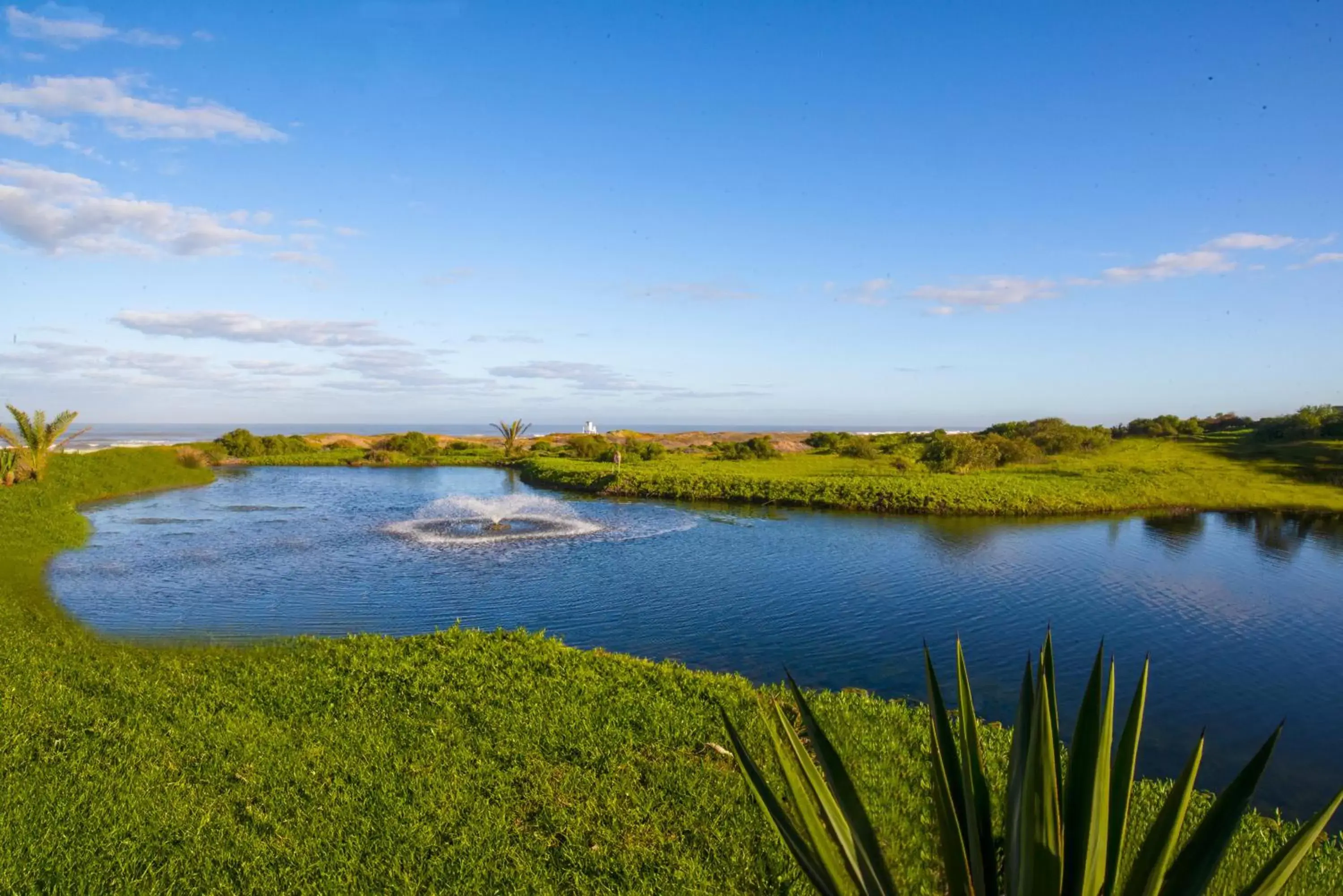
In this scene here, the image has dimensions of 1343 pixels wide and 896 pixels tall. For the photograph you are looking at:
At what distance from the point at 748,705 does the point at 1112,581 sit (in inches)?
558

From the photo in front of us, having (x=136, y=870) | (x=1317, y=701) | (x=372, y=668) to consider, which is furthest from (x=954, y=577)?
(x=136, y=870)

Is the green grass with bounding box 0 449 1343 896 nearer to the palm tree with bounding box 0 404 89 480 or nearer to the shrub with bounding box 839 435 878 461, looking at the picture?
the palm tree with bounding box 0 404 89 480

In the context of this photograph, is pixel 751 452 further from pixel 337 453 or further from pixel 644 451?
pixel 337 453

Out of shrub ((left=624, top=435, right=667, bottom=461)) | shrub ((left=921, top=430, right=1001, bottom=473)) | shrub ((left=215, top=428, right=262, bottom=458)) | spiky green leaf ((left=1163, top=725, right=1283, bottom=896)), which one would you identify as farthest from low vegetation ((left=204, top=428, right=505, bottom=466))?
spiky green leaf ((left=1163, top=725, right=1283, bottom=896))

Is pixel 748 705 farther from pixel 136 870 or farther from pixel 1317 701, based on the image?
pixel 1317 701

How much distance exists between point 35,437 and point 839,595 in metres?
34.7

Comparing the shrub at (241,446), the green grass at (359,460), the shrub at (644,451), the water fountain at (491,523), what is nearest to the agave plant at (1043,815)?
the water fountain at (491,523)

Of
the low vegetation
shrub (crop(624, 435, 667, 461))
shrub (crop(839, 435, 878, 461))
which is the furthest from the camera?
the low vegetation

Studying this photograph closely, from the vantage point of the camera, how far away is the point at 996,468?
43.9 meters

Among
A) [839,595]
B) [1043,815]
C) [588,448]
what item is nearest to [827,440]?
[588,448]

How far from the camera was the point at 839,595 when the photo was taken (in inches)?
652

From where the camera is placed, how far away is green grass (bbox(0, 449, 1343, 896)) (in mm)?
5410

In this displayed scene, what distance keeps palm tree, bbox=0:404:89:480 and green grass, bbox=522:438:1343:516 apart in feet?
75.0

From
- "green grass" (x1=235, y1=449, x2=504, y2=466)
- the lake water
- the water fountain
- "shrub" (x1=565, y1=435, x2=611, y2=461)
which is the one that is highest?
"shrub" (x1=565, y1=435, x2=611, y2=461)
